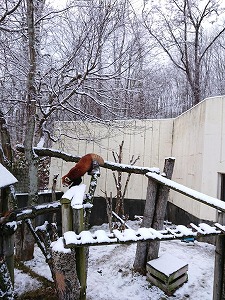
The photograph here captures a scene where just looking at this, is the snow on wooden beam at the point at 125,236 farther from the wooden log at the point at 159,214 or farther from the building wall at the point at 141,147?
the building wall at the point at 141,147

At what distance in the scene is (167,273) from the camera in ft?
11.1

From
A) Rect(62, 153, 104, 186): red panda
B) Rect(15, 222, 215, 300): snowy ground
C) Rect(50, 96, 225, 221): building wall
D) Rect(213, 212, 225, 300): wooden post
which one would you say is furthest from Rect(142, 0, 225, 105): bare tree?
Rect(213, 212, 225, 300): wooden post

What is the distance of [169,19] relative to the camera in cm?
1127

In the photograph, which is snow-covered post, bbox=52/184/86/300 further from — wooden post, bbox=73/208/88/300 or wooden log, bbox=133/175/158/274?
wooden log, bbox=133/175/158/274

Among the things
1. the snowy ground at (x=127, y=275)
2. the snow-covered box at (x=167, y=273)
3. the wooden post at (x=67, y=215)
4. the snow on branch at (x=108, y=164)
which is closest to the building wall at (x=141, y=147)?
the snowy ground at (x=127, y=275)

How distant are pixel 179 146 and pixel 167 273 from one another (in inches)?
174

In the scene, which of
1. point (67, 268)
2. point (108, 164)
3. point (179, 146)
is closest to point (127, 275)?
point (108, 164)

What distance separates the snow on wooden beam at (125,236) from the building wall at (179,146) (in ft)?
11.3

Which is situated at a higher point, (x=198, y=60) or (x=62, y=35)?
(x=198, y=60)

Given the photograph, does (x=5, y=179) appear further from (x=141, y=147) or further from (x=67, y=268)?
(x=141, y=147)

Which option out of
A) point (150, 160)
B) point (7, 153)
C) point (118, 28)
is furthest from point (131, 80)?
point (150, 160)

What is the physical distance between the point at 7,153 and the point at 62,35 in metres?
2.28

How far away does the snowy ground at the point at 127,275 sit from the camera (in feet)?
11.2

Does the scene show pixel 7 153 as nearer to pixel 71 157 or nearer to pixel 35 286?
pixel 71 157
